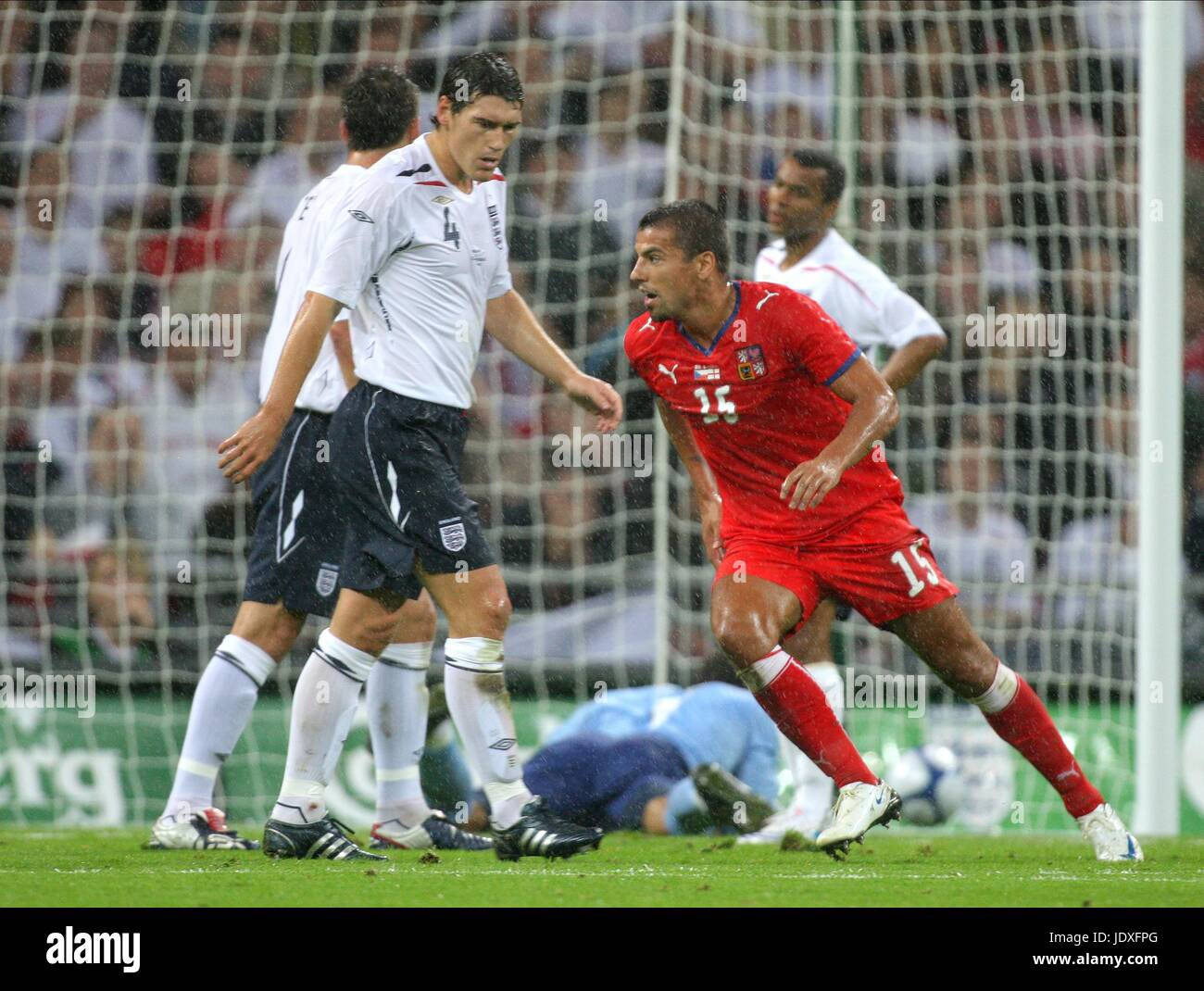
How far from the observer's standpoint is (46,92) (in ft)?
28.9

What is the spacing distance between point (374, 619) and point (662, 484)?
2587 mm

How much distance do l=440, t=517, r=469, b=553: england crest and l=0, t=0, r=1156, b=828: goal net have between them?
9.15 ft

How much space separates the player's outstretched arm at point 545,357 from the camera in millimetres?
4383

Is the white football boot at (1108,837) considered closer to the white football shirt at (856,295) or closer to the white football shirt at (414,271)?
the white football shirt at (856,295)

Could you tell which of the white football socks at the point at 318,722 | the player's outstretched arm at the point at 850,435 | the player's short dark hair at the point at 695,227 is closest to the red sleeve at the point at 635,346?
the player's short dark hair at the point at 695,227

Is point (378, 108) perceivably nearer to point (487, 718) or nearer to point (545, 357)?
point (545, 357)

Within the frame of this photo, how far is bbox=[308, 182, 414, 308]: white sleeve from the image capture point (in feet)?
13.3

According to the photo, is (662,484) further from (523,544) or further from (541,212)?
(541,212)

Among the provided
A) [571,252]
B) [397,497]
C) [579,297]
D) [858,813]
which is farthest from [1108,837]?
[571,252]

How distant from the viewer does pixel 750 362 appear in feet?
14.3

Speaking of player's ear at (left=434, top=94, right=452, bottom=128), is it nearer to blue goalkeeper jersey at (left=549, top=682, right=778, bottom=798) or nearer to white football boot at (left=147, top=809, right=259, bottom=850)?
white football boot at (left=147, top=809, right=259, bottom=850)

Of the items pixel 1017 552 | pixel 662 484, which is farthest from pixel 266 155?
pixel 1017 552

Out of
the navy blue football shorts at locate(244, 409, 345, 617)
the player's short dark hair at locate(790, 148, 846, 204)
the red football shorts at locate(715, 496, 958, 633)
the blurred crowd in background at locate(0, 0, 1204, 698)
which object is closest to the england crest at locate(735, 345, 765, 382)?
the red football shorts at locate(715, 496, 958, 633)

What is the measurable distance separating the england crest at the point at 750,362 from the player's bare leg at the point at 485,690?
807 millimetres
